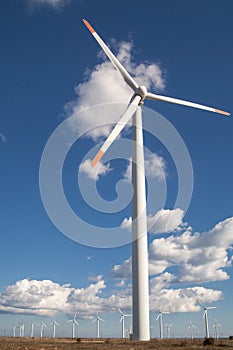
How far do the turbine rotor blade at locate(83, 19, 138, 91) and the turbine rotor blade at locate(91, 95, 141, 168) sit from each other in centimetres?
386

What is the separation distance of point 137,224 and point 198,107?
32.3 meters

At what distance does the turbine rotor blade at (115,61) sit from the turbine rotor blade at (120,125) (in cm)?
Result: 386

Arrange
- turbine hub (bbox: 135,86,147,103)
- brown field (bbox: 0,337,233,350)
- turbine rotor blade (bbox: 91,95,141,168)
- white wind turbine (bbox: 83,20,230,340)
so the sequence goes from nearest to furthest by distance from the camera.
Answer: brown field (bbox: 0,337,233,350) → white wind turbine (bbox: 83,20,230,340) → turbine rotor blade (bbox: 91,95,141,168) → turbine hub (bbox: 135,86,147,103)

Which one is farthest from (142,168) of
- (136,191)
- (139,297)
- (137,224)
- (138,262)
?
(139,297)

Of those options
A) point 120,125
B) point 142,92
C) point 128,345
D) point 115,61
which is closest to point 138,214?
point 120,125

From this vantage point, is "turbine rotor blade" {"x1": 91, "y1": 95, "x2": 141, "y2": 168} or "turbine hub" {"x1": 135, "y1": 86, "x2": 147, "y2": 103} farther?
"turbine hub" {"x1": 135, "y1": 86, "x2": 147, "y2": 103}

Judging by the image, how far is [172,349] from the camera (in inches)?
1844

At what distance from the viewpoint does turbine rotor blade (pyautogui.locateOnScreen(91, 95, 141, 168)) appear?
208 ft

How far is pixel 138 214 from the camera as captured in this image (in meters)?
65.1

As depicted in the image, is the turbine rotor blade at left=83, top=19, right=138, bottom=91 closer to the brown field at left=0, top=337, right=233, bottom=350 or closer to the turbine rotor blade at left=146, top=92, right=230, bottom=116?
the turbine rotor blade at left=146, top=92, right=230, bottom=116

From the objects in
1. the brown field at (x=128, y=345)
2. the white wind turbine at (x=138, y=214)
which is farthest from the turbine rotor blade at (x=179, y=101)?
the brown field at (x=128, y=345)

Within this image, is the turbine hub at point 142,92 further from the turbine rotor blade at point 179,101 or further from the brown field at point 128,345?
the brown field at point 128,345

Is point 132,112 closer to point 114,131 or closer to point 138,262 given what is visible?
point 114,131

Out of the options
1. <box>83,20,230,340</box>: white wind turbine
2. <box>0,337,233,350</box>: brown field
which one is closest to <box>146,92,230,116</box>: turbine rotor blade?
<box>83,20,230,340</box>: white wind turbine
